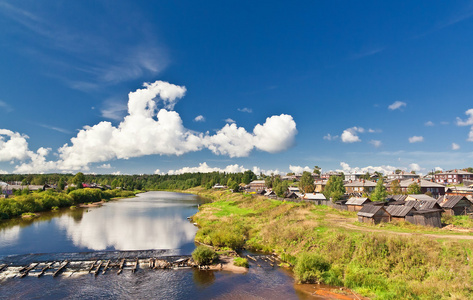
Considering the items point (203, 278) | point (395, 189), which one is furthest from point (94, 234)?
point (395, 189)

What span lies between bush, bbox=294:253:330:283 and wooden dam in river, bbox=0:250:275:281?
5544 millimetres

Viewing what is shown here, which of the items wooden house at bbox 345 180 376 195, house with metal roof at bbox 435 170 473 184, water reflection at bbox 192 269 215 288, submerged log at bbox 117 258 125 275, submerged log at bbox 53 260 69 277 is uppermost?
house with metal roof at bbox 435 170 473 184

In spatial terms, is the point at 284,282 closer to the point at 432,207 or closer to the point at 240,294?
the point at 240,294

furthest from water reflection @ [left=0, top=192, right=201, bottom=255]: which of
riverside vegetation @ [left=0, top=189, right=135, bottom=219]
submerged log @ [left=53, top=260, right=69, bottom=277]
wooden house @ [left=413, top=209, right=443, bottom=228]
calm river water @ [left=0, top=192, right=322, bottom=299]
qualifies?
wooden house @ [left=413, top=209, right=443, bottom=228]

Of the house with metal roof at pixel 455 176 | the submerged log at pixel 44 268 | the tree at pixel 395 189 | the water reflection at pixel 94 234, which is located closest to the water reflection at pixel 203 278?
the water reflection at pixel 94 234

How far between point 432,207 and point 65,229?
66.5 m

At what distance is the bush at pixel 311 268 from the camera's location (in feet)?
84.9

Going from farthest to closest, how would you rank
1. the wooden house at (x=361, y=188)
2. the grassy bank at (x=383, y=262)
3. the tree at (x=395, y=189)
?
the wooden house at (x=361, y=188) → the tree at (x=395, y=189) → the grassy bank at (x=383, y=262)

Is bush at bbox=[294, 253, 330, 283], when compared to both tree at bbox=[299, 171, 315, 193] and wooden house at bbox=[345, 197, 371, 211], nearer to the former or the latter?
wooden house at bbox=[345, 197, 371, 211]

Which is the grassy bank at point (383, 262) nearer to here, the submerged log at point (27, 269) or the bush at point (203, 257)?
the bush at point (203, 257)

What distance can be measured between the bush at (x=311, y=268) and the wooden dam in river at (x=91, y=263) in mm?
5544

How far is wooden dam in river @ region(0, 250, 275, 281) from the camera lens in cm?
2849

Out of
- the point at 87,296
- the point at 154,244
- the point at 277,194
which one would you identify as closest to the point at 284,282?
the point at 87,296

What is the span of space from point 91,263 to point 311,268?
25648mm
